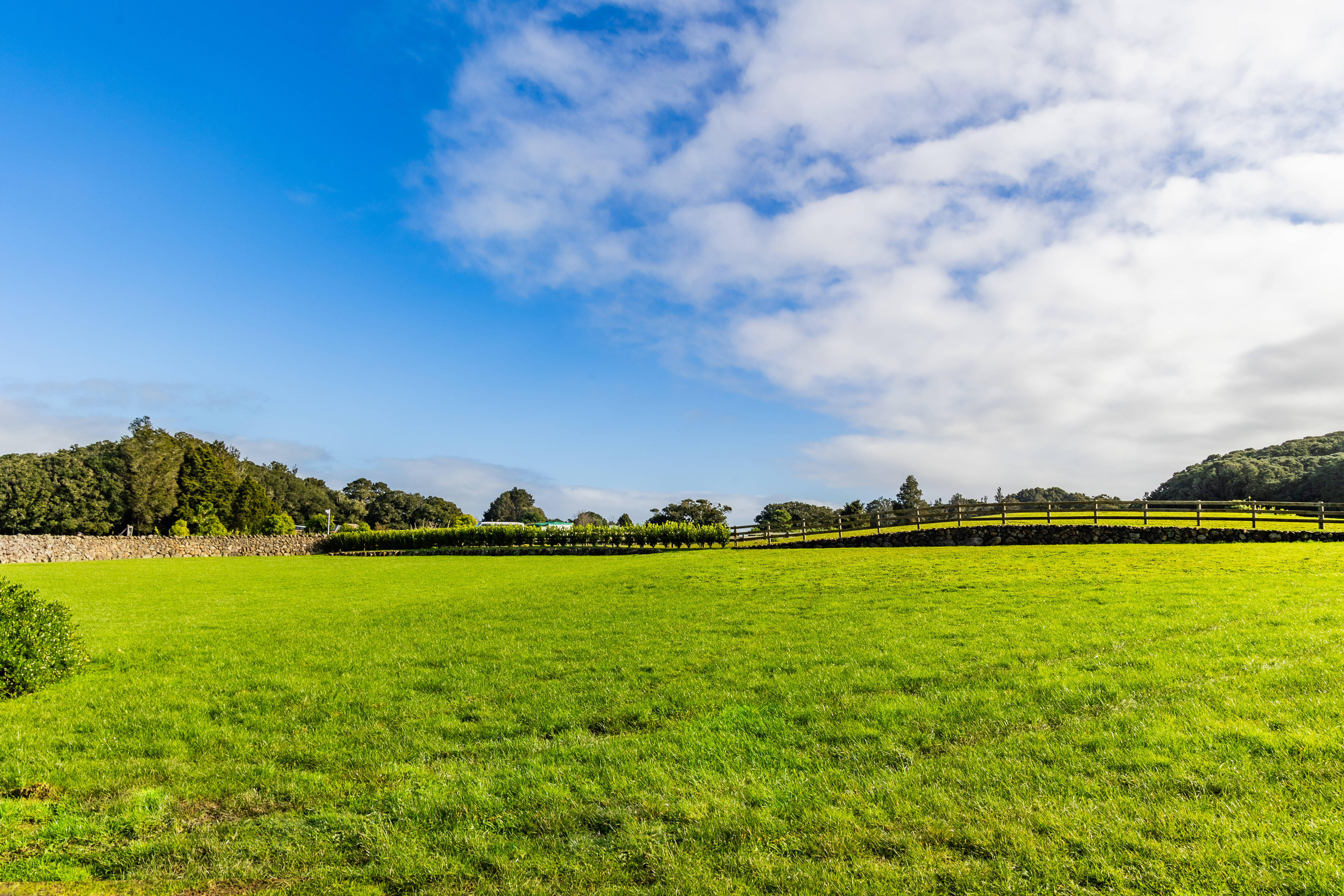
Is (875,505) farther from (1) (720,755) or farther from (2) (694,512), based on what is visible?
(1) (720,755)

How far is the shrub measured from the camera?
87.6 m

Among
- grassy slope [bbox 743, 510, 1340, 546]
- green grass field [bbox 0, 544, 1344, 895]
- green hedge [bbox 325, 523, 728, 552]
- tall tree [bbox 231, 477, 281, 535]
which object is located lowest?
green grass field [bbox 0, 544, 1344, 895]

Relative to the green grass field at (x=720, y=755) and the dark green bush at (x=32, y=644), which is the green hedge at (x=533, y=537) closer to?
the green grass field at (x=720, y=755)

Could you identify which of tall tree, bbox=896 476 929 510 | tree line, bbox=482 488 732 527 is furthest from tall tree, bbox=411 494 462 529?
tall tree, bbox=896 476 929 510

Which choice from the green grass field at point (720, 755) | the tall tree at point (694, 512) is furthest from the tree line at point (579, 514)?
the green grass field at point (720, 755)

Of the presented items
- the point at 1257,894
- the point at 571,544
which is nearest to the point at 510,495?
the point at 571,544

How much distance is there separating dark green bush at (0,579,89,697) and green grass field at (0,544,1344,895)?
0.44m

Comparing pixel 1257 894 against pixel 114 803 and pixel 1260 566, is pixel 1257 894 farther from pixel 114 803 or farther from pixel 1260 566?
pixel 1260 566

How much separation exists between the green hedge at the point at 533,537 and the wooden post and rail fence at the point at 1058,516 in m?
3.40

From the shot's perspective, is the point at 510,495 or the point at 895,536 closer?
the point at 895,536

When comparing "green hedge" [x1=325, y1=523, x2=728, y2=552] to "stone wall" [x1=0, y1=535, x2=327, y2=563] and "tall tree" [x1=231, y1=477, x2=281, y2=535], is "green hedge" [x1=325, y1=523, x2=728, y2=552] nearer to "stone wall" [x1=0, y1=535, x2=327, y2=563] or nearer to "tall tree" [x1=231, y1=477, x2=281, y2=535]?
"stone wall" [x1=0, y1=535, x2=327, y2=563]

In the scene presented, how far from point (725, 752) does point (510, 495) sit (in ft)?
565

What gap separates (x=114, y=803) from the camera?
647 centimetres

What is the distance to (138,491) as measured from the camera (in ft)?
276
